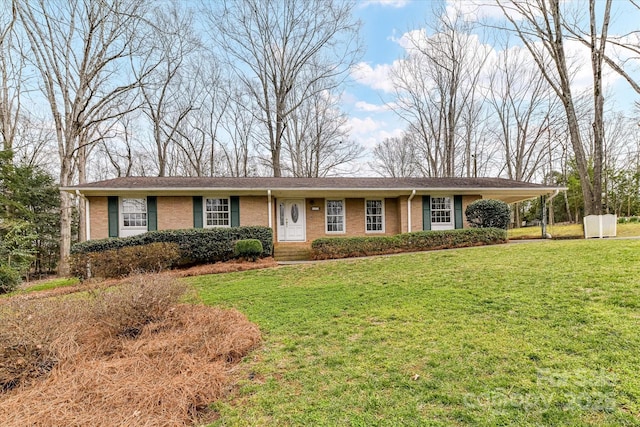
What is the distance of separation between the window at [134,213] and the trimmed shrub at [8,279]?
11.0 feet

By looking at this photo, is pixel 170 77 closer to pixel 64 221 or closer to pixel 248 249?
pixel 64 221

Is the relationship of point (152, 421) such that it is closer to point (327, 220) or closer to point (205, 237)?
point (205, 237)

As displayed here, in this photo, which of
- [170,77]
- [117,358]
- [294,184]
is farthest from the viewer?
[170,77]

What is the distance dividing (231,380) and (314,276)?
448 centimetres

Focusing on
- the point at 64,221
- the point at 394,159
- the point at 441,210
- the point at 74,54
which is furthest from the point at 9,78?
the point at 394,159

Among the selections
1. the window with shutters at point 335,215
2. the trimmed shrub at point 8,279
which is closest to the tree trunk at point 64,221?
the trimmed shrub at point 8,279

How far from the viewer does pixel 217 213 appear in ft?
39.1

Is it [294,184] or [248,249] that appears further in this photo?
[294,184]

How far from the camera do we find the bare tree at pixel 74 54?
12211 mm

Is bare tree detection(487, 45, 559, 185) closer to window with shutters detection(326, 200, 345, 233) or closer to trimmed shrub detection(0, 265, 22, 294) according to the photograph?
window with shutters detection(326, 200, 345, 233)

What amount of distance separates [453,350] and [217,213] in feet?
34.3

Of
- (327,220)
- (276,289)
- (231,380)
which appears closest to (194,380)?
(231,380)

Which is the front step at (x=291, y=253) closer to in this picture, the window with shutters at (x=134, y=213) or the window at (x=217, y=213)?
the window at (x=217, y=213)

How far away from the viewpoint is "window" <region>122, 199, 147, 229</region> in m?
11.4
